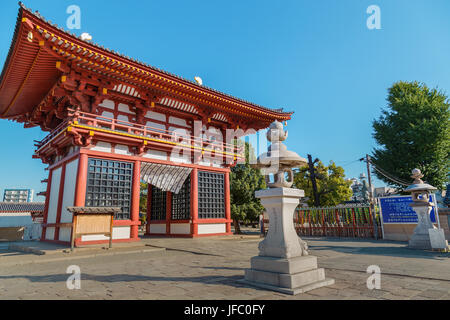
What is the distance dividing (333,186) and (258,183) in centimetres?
1043

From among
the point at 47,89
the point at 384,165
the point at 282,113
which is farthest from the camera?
the point at 384,165

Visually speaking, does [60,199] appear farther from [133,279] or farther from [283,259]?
[283,259]

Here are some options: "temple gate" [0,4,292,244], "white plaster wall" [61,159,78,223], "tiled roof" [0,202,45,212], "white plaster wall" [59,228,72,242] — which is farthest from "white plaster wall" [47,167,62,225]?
"tiled roof" [0,202,45,212]

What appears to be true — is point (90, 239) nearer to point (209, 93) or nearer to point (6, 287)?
point (6, 287)

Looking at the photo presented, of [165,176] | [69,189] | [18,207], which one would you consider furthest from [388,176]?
[18,207]

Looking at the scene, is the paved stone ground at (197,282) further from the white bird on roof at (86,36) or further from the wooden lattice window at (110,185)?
the white bird on roof at (86,36)

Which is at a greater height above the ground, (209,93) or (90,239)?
(209,93)

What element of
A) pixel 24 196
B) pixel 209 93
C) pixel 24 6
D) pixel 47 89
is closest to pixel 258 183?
pixel 209 93

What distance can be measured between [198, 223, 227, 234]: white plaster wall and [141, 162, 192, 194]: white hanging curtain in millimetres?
2494

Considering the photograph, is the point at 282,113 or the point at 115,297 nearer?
the point at 115,297

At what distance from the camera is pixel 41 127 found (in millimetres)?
15625

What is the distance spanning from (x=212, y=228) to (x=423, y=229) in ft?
31.8

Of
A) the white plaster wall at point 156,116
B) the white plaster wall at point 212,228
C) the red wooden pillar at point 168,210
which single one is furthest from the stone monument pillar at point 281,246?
the red wooden pillar at point 168,210

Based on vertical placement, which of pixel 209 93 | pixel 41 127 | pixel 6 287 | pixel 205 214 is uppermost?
pixel 209 93
